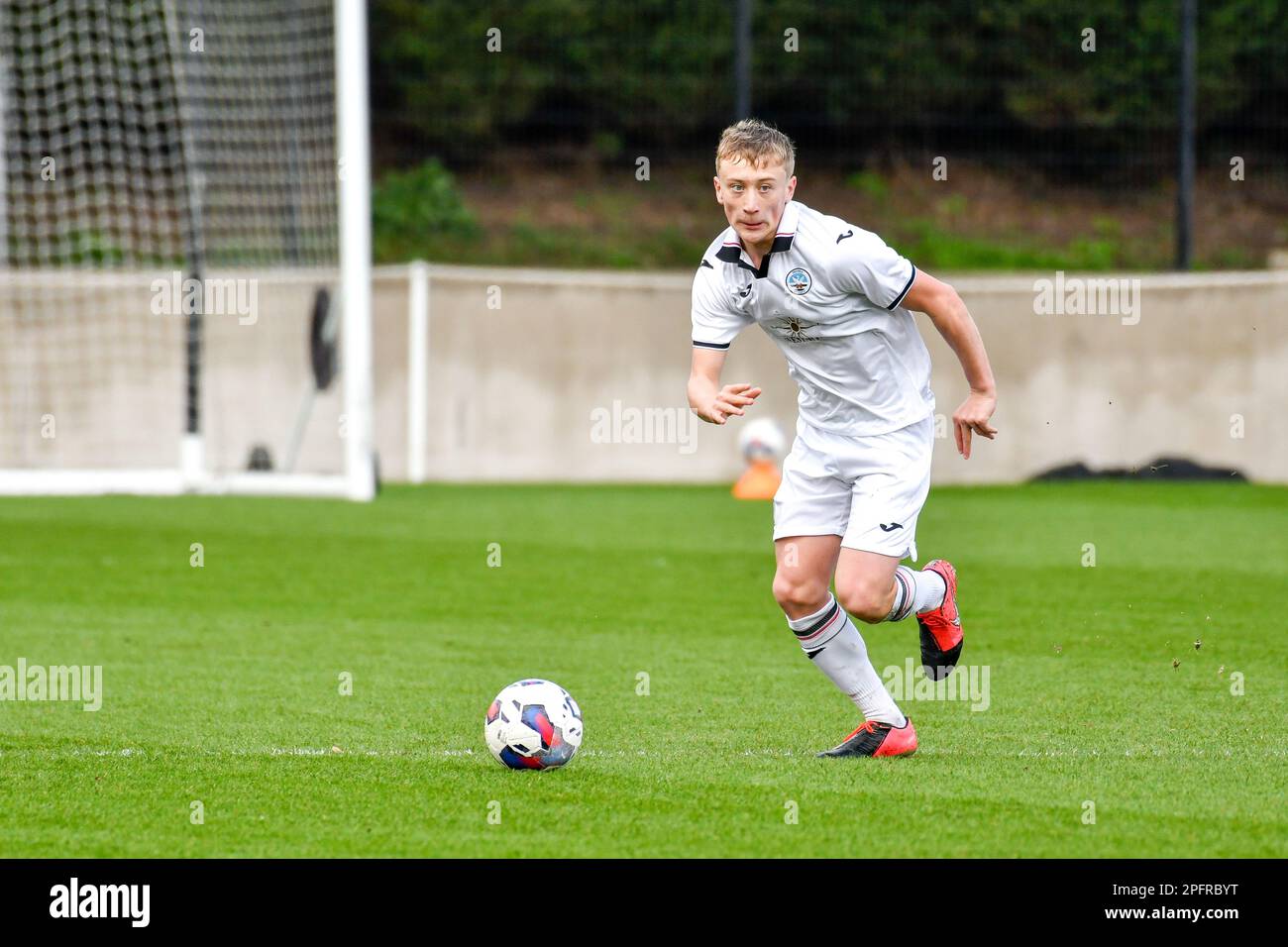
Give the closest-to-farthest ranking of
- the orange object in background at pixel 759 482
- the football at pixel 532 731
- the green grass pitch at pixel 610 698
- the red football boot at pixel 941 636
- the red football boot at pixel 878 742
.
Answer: the green grass pitch at pixel 610 698 < the football at pixel 532 731 < the red football boot at pixel 878 742 < the red football boot at pixel 941 636 < the orange object in background at pixel 759 482

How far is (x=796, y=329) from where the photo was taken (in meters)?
5.41

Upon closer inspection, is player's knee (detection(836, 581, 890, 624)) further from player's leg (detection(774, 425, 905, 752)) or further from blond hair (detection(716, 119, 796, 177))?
blond hair (detection(716, 119, 796, 177))

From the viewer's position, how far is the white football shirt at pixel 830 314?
205 inches

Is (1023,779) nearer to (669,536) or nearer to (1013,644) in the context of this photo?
(1013,644)

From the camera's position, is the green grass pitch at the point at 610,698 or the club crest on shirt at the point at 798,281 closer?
the green grass pitch at the point at 610,698

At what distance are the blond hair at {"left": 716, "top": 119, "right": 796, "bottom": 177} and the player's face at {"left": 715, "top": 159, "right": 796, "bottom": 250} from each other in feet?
0.05

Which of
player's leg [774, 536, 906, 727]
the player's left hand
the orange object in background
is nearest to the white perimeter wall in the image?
the orange object in background

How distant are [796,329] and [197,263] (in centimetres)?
1003

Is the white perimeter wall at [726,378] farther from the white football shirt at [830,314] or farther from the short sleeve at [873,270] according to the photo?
the short sleeve at [873,270]

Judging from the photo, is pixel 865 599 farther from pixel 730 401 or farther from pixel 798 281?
pixel 798 281

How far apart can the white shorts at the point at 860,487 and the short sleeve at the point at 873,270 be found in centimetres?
48

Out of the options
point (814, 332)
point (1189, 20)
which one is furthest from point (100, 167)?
point (814, 332)

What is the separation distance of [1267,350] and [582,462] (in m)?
7.12

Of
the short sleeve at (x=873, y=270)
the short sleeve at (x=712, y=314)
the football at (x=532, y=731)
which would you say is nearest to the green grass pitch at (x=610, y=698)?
the football at (x=532, y=731)
